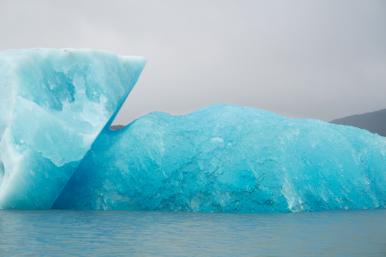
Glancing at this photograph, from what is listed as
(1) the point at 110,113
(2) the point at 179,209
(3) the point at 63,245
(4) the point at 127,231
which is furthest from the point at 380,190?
(3) the point at 63,245

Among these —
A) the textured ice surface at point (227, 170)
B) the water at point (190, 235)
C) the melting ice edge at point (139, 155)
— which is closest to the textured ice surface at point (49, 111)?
the melting ice edge at point (139, 155)

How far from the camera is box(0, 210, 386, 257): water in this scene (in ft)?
23.0

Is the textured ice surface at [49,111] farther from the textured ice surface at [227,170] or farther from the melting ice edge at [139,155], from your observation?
the textured ice surface at [227,170]

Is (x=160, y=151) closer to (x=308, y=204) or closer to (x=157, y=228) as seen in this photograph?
(x=308, y=204)

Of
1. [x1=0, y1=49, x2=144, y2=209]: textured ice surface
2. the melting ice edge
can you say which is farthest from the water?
the melting ice edge

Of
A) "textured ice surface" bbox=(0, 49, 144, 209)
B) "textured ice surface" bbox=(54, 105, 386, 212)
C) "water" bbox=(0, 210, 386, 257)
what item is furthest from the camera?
"textured ice surface" bbox=(54, 105, 386, 212)

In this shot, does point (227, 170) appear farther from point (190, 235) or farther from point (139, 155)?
point (190, 235)

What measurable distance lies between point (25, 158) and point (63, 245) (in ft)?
19.9

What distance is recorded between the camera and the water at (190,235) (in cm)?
700

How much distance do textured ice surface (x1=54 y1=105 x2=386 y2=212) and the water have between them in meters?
1.54

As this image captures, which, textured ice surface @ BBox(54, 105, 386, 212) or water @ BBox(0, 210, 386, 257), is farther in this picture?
textured ice surface @ BBox(54, 105, 386, 212)

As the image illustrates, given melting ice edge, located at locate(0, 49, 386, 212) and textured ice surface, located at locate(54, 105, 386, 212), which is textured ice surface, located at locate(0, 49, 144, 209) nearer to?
melting ice edge, located at locate(0, 49, 386, 212)

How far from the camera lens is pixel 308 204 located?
14133mm

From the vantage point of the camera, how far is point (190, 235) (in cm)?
865
